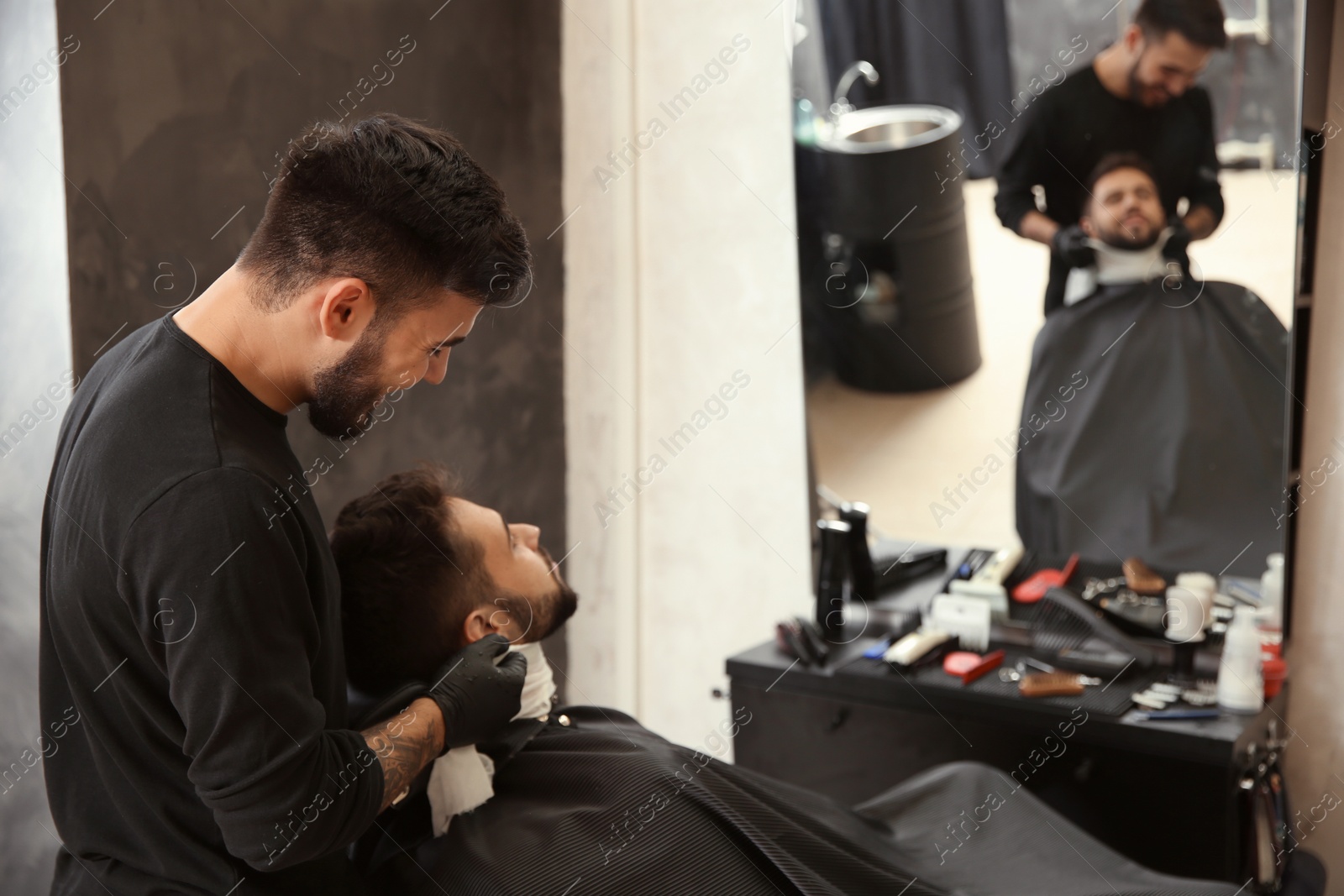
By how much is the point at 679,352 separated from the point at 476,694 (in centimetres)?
159

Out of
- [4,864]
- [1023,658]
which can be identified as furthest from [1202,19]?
[4,864]

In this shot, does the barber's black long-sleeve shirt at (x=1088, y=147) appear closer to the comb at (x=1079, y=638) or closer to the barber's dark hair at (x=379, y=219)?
the comb at (x=1079, y=638)

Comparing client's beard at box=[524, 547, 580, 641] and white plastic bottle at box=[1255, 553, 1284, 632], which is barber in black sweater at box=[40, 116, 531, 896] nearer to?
client's beard at box=[524, 547, 580, 641]

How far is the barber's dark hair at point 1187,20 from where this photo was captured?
199 cm

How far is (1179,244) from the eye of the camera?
209 centimetres

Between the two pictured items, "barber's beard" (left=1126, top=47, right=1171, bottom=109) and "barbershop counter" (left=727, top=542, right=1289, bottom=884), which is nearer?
"barbershop counter" (left=727, top=542, right=1289, bottom=884)

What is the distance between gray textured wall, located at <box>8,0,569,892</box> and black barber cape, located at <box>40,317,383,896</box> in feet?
2.38

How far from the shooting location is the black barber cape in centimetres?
111

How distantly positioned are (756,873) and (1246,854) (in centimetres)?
102

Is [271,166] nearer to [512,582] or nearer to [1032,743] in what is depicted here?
[512,582]

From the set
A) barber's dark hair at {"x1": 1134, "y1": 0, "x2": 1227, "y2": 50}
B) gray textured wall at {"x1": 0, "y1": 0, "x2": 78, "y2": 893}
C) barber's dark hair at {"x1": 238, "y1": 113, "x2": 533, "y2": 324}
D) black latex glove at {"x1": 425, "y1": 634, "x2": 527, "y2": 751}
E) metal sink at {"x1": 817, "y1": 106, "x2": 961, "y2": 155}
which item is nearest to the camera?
barber's dark hair at {"x1": 238, "y1": 113, "x2": 533, "y2": 324}

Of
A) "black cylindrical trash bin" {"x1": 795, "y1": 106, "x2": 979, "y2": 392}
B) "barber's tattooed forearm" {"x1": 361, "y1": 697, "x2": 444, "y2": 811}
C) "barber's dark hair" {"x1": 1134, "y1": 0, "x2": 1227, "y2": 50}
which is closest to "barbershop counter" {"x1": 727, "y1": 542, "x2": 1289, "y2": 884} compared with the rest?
"black cylindrical trash bin" {"x1": 795, "y1": 106, "x2": 979, "y2": 392}

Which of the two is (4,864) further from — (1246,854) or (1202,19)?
(1202,19)

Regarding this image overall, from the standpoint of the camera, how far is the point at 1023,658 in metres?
2.29
